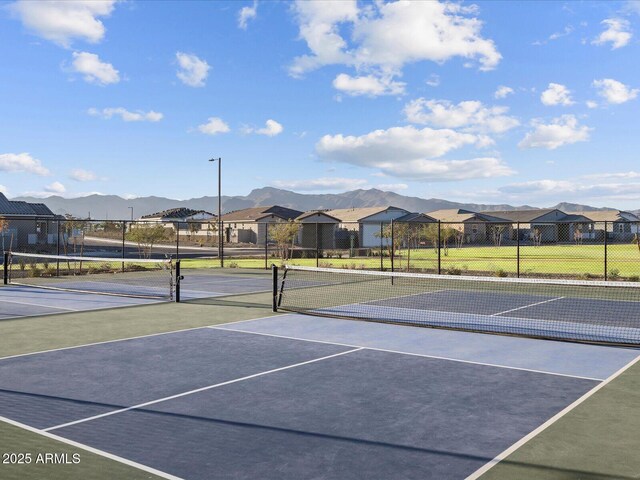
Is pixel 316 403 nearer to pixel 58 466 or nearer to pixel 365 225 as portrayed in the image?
pixel 58 466

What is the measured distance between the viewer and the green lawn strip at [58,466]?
5.27 m

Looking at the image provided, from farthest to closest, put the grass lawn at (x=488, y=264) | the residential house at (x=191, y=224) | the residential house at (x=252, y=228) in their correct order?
1. the residential house at (x=191, y=224)
2. the residential house at (x=252, y=228)
3. the grass lawn at (x=488, y=264)

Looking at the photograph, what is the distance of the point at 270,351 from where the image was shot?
418 inches

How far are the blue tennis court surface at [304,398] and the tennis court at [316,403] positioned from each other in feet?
0.09

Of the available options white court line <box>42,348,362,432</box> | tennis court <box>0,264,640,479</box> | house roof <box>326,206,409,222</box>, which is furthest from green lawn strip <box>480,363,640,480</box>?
house roof <box>326,206,409,222</box>

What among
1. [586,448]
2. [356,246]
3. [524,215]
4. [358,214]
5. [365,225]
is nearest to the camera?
[586,448]

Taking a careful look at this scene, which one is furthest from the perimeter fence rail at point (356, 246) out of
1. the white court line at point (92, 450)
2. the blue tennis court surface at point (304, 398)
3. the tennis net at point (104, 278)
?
the white court line at point (92, 450)

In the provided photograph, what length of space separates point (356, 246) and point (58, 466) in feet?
197

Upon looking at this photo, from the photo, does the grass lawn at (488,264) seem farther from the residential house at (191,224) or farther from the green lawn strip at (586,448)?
the residential house at (191,224)

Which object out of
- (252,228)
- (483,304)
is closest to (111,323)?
(483,304)

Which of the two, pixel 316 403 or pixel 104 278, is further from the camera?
pixel 104 278

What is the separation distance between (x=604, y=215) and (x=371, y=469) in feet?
381

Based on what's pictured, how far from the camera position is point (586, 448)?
236 inches

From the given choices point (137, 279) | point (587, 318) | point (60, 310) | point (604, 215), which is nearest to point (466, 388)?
point (587, 318)
